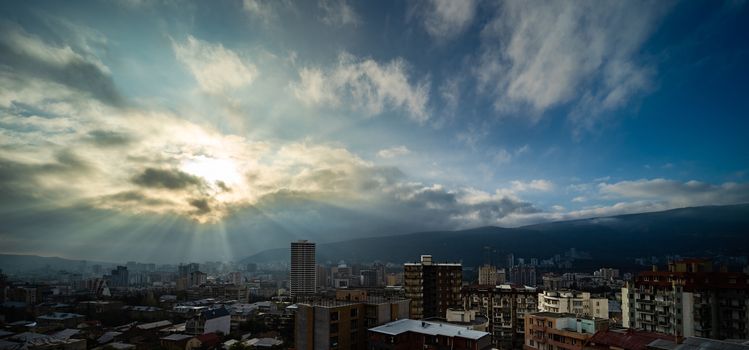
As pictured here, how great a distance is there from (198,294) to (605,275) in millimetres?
118939

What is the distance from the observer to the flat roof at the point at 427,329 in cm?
2517

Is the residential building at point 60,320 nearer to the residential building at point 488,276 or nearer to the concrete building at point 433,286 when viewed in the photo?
the concrete building at point 433,286

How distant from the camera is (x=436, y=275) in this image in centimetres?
4866

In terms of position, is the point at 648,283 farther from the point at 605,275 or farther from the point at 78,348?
the point at 605,275

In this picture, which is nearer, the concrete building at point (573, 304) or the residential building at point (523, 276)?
the concrete building at point (573, 304)

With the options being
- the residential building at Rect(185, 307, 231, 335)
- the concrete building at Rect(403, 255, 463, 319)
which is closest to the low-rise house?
the residential building at Rect(185, 307, 231, 335)

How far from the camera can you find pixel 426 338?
1024 inches

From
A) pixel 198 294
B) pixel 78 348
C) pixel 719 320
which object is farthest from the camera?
pixel 198 294

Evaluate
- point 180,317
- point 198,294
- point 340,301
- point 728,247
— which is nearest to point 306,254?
point 198,294

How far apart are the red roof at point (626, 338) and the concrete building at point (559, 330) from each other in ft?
4.48

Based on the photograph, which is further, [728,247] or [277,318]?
[728,247]

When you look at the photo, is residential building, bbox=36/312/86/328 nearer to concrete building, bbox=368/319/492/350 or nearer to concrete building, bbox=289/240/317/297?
concrete building, bbox=368/319/492/350

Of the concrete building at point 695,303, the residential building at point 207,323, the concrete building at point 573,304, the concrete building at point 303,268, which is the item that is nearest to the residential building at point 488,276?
the concrete building at point 303,268

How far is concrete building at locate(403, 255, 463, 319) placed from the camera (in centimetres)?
4762
